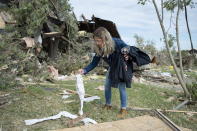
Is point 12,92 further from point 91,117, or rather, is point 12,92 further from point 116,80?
point 116,80

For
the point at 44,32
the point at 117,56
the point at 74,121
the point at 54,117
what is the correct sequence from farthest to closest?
the point at 44,32
the point at 117,56
the point at 54,117
the point at 74,121

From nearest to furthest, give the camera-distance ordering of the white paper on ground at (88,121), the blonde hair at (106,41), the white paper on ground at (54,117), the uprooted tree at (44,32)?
the white paper on ground at (54,117)
the white paper on ground at (88,121)
the blonde hair at (106,41)
the uprooted tree at (44,32)

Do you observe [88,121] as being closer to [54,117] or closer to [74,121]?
[74,121]

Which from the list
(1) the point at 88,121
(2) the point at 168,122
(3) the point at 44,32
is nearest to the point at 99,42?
(1) the point at 88,121

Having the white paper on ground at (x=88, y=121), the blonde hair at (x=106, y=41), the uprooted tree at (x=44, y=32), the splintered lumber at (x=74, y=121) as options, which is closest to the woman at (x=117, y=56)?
the blonde hair at (x=106, y=41)

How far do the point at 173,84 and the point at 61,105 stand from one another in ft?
22.9

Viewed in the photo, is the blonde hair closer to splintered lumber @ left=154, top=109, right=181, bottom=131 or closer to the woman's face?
the woman's face

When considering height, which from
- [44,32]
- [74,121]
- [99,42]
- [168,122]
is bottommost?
[168,122]

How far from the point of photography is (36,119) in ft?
12.7

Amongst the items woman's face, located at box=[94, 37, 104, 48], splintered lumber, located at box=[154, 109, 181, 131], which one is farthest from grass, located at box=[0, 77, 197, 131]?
woman's face, located at box=[94, 37, 104, 48]

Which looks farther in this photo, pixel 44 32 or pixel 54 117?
pixel 44 32

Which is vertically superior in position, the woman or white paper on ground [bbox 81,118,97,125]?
the woman

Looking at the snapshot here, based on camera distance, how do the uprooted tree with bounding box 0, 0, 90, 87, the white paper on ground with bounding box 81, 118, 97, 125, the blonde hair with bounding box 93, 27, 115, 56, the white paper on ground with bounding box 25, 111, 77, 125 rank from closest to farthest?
the white paper on ground with bounding box 25, 111, 77, 125 < the white paper on ground with bounding box 81, 118, 97, 125 < the blonde hair with bounding box 93, 27, 115, 56 < the uprooted tree with bounding box 0, 0, 90, 87

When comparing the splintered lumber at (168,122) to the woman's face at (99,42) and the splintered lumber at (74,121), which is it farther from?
the woman's face at (99,42)
